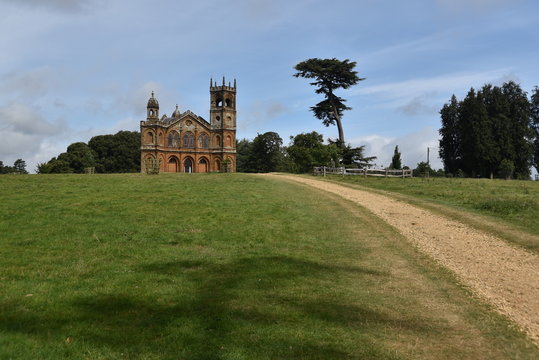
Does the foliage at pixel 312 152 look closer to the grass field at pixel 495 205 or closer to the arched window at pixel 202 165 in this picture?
the grass field at pixel 495 205

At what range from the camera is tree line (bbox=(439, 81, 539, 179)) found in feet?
196

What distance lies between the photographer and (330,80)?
57.9 m

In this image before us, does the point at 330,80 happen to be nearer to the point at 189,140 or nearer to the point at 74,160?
the point at 189,140

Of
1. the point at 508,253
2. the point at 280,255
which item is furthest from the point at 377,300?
the point at 508,253

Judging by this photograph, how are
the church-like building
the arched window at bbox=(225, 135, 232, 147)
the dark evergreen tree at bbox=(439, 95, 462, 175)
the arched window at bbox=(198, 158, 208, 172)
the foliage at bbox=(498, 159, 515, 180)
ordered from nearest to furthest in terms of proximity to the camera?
the foliage at bbox=(498, 159, 515, 180), the dark evergreen tree at bbox=(439, 95, 462, 175), the church-like building, the arched window at bbox=(198, 158, 208, 172), the arched window at bbox=(225, 135, 232, 147)

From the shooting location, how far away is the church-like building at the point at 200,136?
74.0 meters

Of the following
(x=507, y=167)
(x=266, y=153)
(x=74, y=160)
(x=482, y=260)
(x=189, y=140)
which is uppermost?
(x=189, y=140)

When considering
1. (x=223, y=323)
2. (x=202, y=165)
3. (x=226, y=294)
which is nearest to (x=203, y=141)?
(x=202, y=165)

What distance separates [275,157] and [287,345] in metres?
96.4

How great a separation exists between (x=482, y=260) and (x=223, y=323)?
791 centimetres

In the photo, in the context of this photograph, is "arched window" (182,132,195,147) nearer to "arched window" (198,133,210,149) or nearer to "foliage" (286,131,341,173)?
"arched window" (198,133,210,149)

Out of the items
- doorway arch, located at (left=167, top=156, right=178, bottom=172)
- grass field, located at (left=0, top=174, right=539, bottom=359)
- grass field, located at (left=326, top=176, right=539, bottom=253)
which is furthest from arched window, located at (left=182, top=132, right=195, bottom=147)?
grass field, located at (left=0, top=174, right=539, bottom=359)

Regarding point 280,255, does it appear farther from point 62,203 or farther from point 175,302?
point 62,203

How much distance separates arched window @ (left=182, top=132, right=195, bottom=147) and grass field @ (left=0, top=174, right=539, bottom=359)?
61.8 meters
